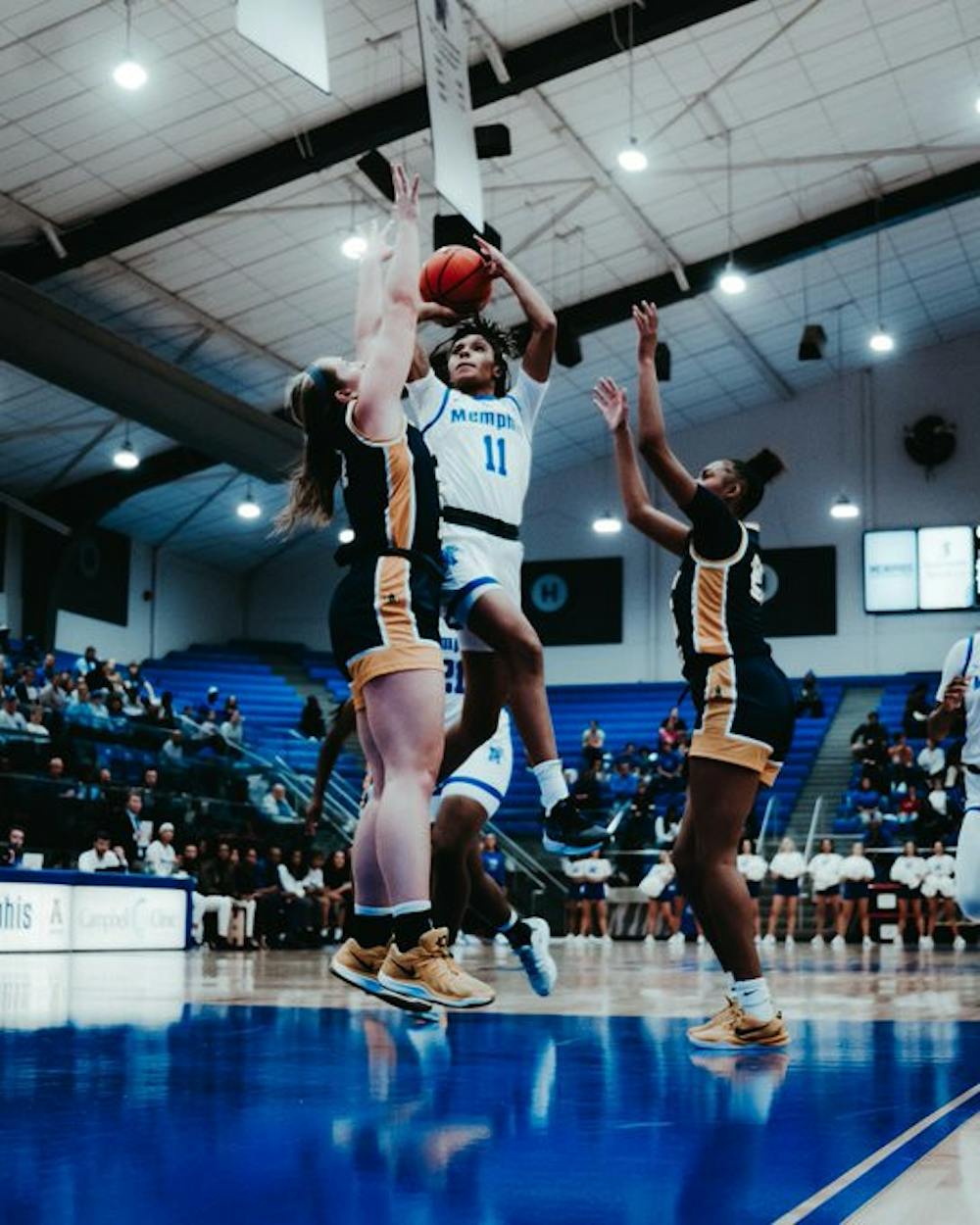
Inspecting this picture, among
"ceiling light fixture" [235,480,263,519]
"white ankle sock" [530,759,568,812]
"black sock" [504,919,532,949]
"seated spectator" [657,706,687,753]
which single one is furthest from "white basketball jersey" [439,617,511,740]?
"ceiling light fixture" [235,480,263,519]

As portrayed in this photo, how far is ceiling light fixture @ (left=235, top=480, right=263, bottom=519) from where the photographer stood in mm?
27670

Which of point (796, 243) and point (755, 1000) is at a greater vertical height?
point (796, 243)

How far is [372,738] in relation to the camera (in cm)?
435

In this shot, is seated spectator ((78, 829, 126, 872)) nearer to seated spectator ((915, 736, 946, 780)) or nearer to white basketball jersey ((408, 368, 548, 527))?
white basketball jersey ((408, 368, 548, 527))

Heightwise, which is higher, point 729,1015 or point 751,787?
point 751,787

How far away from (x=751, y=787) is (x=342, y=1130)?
2.22 m

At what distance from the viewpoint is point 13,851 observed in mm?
13688

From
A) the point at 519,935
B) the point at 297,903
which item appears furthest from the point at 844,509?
the point at 519,935

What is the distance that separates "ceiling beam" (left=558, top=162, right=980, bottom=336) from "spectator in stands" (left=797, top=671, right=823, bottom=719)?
6.84m

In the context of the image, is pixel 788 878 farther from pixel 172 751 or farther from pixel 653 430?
pixel 653 430

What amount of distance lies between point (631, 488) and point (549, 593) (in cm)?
2673

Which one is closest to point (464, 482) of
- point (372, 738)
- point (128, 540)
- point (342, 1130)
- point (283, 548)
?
point (372, 738)

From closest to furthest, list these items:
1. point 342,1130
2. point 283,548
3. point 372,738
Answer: point 342,1130 < point 372,738 < point 283,548

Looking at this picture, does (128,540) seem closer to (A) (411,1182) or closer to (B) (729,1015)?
(B) (729,1015)
